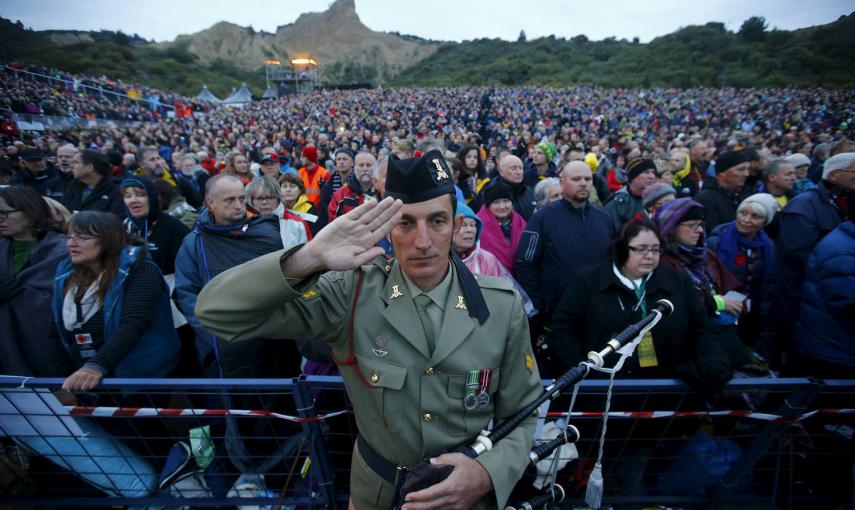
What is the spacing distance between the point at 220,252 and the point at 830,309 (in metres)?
4.43

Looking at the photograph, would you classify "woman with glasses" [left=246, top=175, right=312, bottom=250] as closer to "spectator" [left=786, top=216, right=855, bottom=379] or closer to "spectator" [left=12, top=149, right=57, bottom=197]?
"spectator" [left=786, top=216, right=855, bottom=379]

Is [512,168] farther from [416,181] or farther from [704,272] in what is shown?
[416,181]

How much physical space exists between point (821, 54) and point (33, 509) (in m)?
38.1

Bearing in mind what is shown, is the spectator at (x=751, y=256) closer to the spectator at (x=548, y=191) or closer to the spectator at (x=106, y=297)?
the spectator at (x=548, y=191)

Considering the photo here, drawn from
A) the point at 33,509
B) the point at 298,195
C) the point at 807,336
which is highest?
the point at 298,195

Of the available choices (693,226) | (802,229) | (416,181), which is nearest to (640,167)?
(802,229)

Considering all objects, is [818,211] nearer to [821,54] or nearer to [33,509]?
[33,509]

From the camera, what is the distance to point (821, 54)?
78.0ft

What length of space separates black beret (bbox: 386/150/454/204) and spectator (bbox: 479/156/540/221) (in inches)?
121

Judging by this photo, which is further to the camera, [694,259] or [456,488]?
[694,259]

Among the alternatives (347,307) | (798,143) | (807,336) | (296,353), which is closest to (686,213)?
(807,336)

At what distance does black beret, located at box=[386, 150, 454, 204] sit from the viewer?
53.2 inches

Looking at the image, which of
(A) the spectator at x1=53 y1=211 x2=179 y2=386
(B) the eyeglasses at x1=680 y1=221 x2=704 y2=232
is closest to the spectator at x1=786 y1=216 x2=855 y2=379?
(B) the eyeglasses at x1=680 y1=221 x2=704 y2=232

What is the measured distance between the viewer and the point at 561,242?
129 inches
